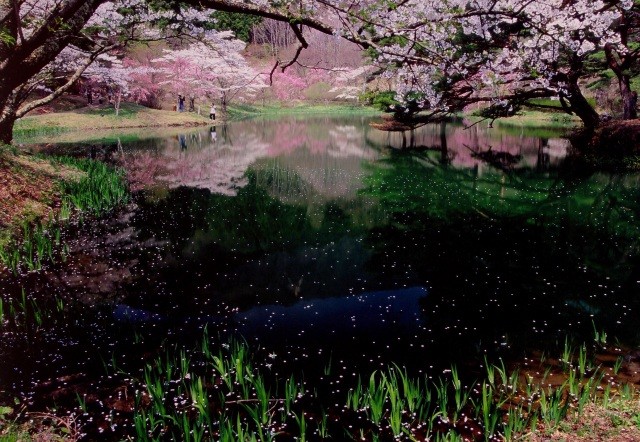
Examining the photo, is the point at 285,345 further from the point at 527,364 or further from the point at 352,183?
the point at 352,183

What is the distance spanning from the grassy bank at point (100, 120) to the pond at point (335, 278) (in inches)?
899

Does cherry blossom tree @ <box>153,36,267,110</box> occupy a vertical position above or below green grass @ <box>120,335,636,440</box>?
above

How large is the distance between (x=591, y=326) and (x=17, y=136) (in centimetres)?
3307

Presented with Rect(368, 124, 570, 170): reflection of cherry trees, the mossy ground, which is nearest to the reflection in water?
Rect(368, 124, 570, 170): reflection of cherry trees

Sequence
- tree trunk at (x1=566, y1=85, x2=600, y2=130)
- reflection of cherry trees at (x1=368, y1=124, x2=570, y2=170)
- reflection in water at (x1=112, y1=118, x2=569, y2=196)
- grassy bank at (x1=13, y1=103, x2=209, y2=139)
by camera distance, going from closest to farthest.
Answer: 1. reflection in water at (x1=112, y1=118, x2=569, y2=196)
2. tree trunk at (x1=566, y1=85, x2=600, y2=130)
3. reflection of cherry trees at (x1=368, y1=124, x2=570, y2=170)
4. grassy bank at (x1=13, y1=103, x2=209, y2=139)

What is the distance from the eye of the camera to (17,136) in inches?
1145

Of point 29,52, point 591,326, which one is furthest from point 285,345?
point 29,52

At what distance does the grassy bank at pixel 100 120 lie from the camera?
3320cm

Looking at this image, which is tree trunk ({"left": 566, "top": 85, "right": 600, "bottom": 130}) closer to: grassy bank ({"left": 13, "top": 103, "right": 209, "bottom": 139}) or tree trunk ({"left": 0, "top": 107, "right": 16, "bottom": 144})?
tree trunk ({"left": 0, "top": 107, "right": 16, "bottom": 144})

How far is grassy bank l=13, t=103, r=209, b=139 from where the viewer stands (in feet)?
109

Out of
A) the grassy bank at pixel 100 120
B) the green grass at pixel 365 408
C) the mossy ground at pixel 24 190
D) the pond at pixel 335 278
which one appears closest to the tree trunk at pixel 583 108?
the pond at pixel 335 278

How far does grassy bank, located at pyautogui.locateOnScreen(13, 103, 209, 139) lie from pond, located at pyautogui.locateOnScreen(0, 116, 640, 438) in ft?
74.9

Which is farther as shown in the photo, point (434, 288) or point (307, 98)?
point (307, 98)

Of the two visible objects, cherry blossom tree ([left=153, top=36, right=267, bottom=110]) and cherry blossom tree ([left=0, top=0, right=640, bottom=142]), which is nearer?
cherry blossom tree ([left=0, top=0, right=640, bottom=142])
